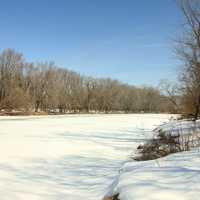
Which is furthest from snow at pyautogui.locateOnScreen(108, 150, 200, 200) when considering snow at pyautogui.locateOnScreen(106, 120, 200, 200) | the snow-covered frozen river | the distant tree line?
the distant tree line

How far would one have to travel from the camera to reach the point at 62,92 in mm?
90812

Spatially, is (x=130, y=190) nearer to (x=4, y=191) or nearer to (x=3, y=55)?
(x=4, y=191)

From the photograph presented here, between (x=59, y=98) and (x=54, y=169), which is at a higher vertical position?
(x=59, y=98)

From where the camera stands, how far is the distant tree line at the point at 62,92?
70.0 m

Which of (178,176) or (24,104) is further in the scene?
(24,104)

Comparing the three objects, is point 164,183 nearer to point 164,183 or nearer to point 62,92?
point 164,183

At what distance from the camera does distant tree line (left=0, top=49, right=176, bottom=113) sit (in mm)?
70000

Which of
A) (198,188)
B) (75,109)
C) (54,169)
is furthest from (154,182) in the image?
(75,109)

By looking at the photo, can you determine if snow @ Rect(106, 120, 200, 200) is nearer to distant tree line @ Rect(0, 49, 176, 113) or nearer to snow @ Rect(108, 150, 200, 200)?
snow @ Rect(108, 150, 200, 200)

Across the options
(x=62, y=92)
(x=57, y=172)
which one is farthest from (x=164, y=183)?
(x=62, y=92)

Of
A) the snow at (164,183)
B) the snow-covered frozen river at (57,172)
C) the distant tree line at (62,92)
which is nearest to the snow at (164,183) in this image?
the snow at (164,183)

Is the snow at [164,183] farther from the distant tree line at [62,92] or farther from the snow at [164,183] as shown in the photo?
the distant tree line at [62,92]

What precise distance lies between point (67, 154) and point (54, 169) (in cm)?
303

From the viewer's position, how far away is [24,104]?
6844 cm
